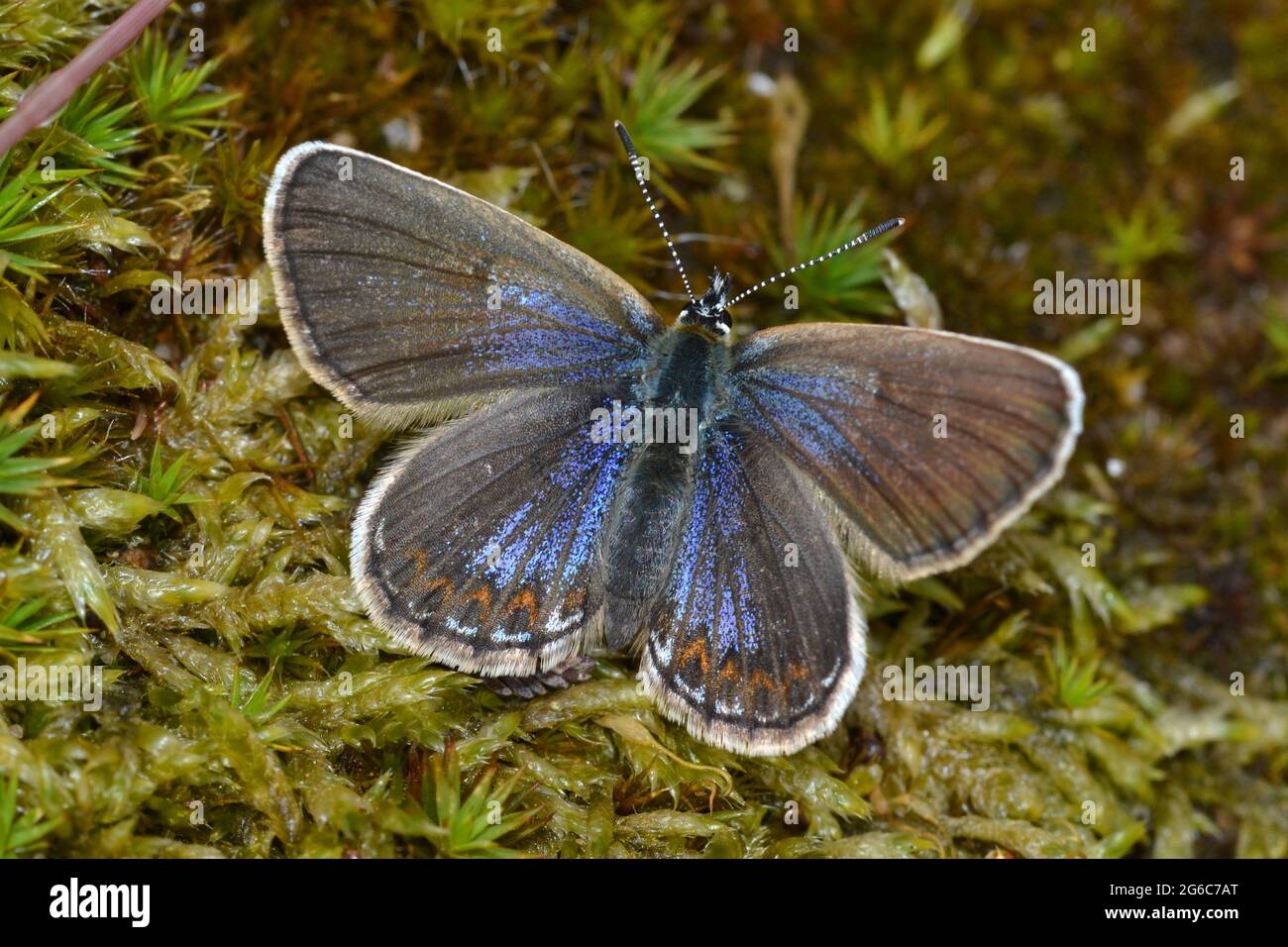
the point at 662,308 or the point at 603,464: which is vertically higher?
the point at 662,308

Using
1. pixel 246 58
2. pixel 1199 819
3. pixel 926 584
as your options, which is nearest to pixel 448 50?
pixel 246 58

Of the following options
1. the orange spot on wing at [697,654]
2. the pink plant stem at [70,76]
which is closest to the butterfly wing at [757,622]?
the orange spot on wing at [697,654]

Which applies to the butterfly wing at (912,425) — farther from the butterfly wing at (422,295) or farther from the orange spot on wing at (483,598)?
the orange spot on wing at (483,598)

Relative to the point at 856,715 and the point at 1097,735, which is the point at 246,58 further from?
the point at 1097,735

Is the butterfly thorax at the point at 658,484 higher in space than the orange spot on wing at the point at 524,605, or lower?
higher

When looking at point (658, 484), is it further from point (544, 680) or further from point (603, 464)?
point (544, 680)

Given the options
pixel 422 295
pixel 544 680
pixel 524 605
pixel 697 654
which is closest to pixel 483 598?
pixel 524 605
